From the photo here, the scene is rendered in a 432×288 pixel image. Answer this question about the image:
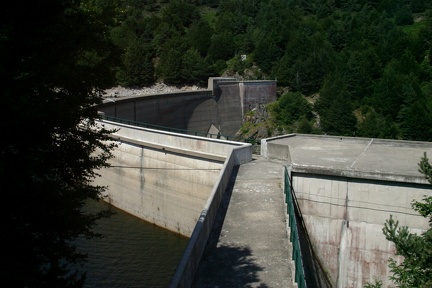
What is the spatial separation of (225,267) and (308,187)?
6.28 metres

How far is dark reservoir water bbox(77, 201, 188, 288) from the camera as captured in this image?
16.6 m

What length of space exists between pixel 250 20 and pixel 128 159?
55.9 m

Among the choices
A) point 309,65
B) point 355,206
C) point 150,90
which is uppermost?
point 309,65

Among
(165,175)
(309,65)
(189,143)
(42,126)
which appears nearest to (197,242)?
(42,126)

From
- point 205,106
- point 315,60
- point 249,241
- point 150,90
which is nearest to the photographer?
point 249,241

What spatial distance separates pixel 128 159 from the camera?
2336cm

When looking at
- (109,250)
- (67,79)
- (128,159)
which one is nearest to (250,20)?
(128,159)

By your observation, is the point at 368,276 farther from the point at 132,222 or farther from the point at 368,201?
the point at 132,222

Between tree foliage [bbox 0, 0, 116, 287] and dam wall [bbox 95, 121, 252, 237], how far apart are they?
9903 mm

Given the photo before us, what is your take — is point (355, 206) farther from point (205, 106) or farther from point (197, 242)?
point (205, 106)

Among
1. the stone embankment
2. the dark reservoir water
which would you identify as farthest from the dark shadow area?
the stone embankment

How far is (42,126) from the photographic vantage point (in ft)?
23.9

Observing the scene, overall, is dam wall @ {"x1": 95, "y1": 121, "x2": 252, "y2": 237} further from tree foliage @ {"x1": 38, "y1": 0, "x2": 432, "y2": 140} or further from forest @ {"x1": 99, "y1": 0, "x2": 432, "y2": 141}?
tree foliage @ {"x1": 38, "y1": 0, "x2": 432, "y2": 140}

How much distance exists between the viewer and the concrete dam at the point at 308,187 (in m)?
13.7
